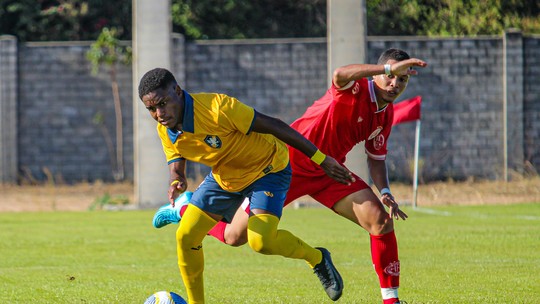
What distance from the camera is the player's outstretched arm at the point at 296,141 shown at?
25.9ft

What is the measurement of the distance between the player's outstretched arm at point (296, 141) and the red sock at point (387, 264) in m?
0.68

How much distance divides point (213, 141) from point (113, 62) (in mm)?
20293

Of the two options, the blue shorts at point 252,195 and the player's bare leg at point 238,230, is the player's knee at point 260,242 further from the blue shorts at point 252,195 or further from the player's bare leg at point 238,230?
the player's bare leg at point 238,230

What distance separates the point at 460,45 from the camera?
1080 inches

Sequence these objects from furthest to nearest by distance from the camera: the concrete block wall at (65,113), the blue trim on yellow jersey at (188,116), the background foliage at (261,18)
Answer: the background foliage at (261,18) < the concrete block wall at (65,113) < the blue trim on yellow jersey at (188,116)

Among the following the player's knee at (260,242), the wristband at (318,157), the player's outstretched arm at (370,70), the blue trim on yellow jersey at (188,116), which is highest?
the player's outstretched arm at (370,70)

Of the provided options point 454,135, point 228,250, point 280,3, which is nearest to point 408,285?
point 228,250

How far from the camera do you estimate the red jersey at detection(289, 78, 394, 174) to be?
8742 millimetres

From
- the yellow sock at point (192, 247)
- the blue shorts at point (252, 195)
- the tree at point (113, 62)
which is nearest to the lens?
the yellow sock at point (192, 247)

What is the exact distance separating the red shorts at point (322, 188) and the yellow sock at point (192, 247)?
38.8 inches

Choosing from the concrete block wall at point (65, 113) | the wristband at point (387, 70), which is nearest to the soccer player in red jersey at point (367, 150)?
the wristband at point (387, 70)

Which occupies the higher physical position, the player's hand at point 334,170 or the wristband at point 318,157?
the wristband at point 318,157

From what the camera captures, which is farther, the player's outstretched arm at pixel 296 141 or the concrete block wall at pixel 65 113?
the concrete block wall at pixel 65 113

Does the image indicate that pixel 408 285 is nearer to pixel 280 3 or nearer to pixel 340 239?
pixel 340 239
